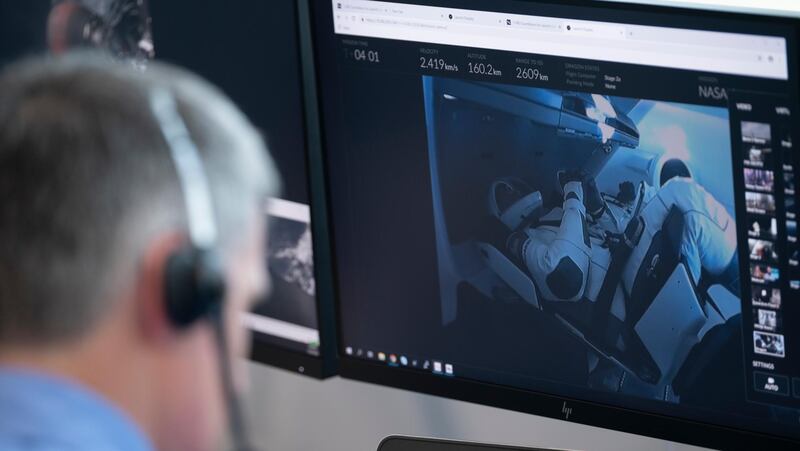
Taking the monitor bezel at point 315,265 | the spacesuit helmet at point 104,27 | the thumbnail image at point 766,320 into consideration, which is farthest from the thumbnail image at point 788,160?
the spacesuit helmet at point 104,27

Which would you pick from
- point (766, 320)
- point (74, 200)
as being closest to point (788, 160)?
point (766, 320)

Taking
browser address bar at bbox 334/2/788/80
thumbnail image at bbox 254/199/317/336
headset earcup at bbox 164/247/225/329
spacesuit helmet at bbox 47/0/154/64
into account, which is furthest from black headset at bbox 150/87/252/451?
spacesuit helmet at bbox 47/0/154/64

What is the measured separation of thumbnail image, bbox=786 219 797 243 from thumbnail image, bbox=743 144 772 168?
5cm

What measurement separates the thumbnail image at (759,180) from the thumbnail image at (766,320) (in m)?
0.10

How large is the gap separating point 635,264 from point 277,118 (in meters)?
0.37

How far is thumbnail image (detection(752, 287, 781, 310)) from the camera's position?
91cm

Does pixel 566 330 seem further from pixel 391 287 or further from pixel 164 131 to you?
pixel 164 131

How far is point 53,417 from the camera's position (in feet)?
1.74

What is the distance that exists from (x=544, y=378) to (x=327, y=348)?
0.74 ft

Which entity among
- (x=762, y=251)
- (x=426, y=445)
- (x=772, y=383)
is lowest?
(x=426, y=445)

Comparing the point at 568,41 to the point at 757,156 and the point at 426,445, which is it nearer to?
the point at 757,156

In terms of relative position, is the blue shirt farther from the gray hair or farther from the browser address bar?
the browser address bar

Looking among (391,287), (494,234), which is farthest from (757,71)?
(391,287)

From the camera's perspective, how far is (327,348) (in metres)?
1.16
